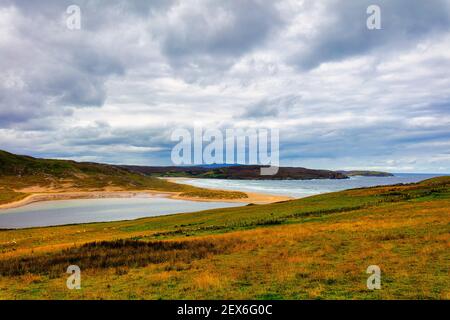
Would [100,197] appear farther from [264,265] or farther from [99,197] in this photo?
[264,265]

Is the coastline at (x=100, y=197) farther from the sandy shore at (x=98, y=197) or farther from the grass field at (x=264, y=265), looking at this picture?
the grass field at (x=264, y=265)

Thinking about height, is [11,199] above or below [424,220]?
below

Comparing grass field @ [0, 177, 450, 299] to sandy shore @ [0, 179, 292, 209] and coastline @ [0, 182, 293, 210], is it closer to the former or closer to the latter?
coastline @ [0, 182, 293, 210]

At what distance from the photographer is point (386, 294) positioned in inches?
562

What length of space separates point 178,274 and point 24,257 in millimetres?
15330

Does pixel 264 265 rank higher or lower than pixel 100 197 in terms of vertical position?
higher

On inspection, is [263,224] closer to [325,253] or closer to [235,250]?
[235,250]

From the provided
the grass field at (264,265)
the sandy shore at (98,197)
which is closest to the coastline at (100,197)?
the sandy shore at (98,197)

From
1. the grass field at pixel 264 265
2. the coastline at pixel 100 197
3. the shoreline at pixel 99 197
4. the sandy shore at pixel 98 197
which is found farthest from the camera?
the sandy shore at pixel 98 197

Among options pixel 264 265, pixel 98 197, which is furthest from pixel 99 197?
pixel 264 265

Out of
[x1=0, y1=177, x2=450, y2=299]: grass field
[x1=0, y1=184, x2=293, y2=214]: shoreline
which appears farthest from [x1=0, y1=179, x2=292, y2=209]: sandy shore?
[x1=0, y1=177, x2=450, y2=299]: grass field

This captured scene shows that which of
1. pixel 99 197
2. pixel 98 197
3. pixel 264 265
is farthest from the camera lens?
pixel 99 197

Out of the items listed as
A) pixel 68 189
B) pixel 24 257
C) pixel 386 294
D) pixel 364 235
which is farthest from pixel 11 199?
pixel 386 294
